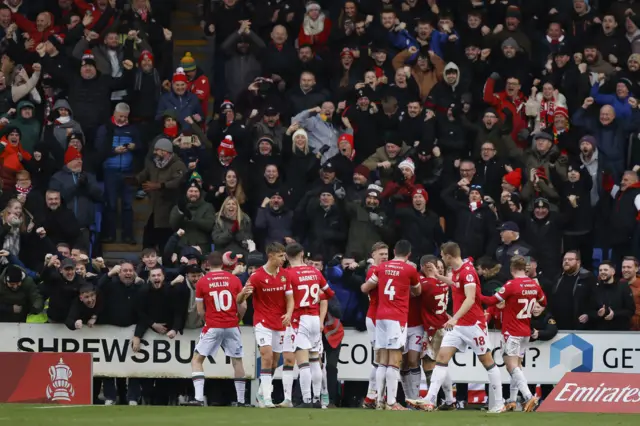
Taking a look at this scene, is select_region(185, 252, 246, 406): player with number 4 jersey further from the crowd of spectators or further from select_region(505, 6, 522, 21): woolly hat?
select_region(505, 6, 522, 21): woolly hat

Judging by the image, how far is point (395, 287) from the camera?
65.0 ft

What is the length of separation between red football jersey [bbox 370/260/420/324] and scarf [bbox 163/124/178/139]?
6.79 m

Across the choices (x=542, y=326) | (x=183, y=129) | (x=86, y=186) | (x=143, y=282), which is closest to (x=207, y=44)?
(x=183, y=129)

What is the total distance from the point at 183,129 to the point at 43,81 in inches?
106

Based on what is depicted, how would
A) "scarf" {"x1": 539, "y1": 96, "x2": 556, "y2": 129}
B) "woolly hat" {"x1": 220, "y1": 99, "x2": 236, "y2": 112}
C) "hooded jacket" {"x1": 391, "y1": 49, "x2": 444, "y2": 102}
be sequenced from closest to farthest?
1. "woolly hat" {"x1": 220, "y1": 99, "x2": 236, "y2": 112}
2. "scarf" {"x1": 539, "y1": 96, "x2": 556, "y2": 129}
3. "hooded jacket" {"x1": 391, "y1": 49, "x2": 444, "y2": 102}

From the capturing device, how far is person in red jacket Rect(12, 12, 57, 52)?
27.5 meters

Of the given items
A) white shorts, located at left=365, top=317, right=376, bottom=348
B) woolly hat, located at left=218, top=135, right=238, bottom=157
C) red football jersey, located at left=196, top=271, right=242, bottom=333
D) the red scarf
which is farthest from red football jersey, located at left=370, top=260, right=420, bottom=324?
the red scarf

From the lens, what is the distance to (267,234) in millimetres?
23969

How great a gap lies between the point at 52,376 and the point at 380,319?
4.61 m

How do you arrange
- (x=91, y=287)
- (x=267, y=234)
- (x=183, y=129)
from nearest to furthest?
1. (x=91, y=287)
2. (x=267, y=234)
3. (x=183, y=129)

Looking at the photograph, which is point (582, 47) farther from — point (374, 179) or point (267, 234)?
point (267, 234)

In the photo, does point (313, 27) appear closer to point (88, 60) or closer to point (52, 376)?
point (88, 60)

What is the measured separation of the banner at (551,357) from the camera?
21.8 meters

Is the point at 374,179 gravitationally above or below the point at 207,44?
below
